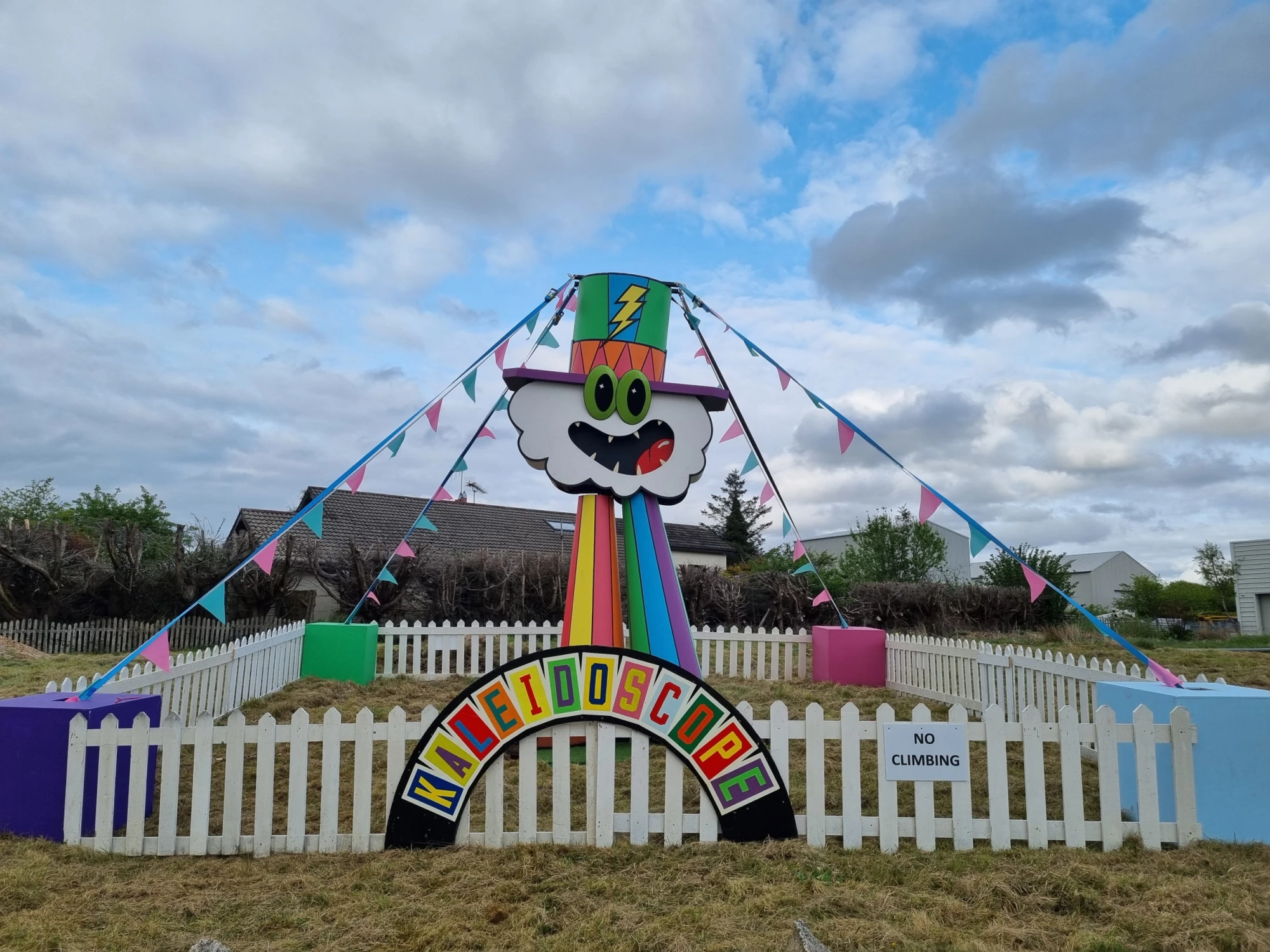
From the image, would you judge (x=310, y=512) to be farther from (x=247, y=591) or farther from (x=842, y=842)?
(x=247, y=591)

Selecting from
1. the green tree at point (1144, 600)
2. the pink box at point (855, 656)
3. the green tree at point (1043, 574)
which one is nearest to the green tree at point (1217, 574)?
the green tree at point (1144, 600)

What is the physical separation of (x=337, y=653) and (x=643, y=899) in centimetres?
848

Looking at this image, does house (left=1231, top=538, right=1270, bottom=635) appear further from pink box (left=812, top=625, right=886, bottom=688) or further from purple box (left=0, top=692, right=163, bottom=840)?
purple box (left=0, top=692, right=163, bottom=840)

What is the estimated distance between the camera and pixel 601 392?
22.7ft

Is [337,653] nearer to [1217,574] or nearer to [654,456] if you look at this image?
[654,456]

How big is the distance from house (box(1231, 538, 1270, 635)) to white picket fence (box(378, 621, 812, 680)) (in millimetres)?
22048

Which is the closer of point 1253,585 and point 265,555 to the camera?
point 265,555

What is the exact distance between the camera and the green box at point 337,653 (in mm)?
11242

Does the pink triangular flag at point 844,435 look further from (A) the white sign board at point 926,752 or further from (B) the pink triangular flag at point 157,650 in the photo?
(B) the pink triangular flag at point 157,650

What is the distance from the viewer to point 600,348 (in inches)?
275

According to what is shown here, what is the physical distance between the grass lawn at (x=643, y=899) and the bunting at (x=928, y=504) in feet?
9.12

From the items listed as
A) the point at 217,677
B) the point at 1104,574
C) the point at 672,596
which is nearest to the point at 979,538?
the point at 672,596

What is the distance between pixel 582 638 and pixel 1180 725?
387 centimetres

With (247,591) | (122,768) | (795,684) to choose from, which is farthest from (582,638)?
(247,591)
